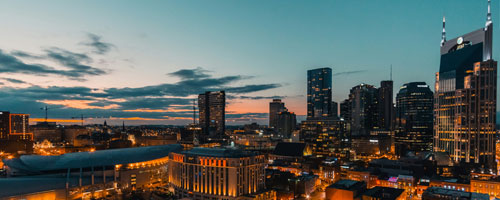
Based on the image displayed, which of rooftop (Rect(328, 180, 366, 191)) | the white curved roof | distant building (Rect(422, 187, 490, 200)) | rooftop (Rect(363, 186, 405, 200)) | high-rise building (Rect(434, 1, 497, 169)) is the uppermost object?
high-rise building (Rect(434, 1, 497, 169))

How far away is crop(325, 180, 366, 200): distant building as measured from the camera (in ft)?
236

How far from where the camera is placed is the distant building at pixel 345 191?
72000mm

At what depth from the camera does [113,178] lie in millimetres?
85562

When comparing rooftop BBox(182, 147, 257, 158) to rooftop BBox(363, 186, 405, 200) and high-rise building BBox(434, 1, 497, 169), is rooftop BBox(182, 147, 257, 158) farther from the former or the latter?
high-rise building BBox(434, 1, 497, 169)

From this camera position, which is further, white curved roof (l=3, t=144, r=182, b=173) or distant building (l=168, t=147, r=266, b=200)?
white curved roof (l=3, t=144, r=182, b=173)

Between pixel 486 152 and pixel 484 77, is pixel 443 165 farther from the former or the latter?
pixel 484 77

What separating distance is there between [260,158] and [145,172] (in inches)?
1681

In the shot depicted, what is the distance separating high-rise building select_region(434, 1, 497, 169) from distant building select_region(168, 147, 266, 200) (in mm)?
96882

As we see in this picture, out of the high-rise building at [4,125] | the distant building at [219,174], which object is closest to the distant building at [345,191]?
the distant building at [219,174]

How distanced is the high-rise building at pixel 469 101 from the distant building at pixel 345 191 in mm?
71159

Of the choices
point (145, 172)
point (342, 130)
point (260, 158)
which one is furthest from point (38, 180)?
point (342, 130)

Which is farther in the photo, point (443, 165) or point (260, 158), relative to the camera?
point (443, 165)

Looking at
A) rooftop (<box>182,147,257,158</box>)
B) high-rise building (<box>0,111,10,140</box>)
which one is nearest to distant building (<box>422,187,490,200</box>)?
rooftop (<box>182,147,257,158</box>)

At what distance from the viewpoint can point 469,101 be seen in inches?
4631
